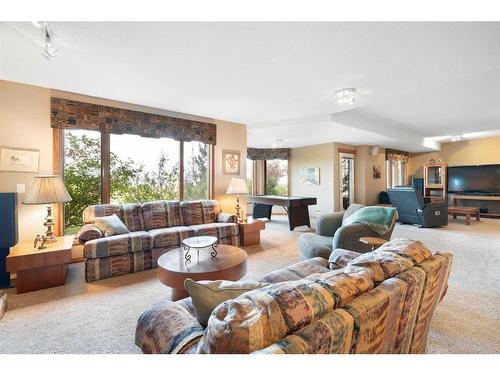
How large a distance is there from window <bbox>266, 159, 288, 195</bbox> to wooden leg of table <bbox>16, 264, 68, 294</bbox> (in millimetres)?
6164

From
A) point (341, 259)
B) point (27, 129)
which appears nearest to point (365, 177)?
point (341, 259)

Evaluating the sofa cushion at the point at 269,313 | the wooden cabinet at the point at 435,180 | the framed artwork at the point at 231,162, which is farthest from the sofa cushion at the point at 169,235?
the wooden cabinet at the point at 435,180

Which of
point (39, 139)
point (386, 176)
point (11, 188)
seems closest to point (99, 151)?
point (39, 139)

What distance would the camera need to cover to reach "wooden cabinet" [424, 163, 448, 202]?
783 cm

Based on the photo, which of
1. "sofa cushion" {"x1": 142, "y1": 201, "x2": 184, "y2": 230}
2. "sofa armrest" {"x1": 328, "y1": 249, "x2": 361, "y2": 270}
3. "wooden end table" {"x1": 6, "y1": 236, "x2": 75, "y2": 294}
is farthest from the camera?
"sofa cushion" {"x1": 142, "y1": 201, "x2": 184, "y2": 230}

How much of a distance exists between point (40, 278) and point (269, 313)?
292 cm

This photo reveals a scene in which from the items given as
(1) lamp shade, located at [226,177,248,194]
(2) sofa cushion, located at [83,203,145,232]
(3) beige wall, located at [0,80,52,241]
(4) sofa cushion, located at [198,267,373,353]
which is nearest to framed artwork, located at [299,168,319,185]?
(1) lamp shade, located at [226,177,248,194]

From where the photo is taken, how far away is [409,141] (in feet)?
22.3

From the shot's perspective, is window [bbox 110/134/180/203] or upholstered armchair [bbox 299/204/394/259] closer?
upholstered armchair [bbox 299/204/394/259]

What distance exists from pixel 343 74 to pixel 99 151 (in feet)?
11.7

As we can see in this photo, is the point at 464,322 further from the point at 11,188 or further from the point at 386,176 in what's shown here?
the point at 386,176

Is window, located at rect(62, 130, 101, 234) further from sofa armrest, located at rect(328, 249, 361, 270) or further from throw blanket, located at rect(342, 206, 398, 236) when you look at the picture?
throw blanket, located at rect(342, 206, 398, 236)

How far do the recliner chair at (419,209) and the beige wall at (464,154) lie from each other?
12.7 feet

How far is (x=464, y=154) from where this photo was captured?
8172 mm
